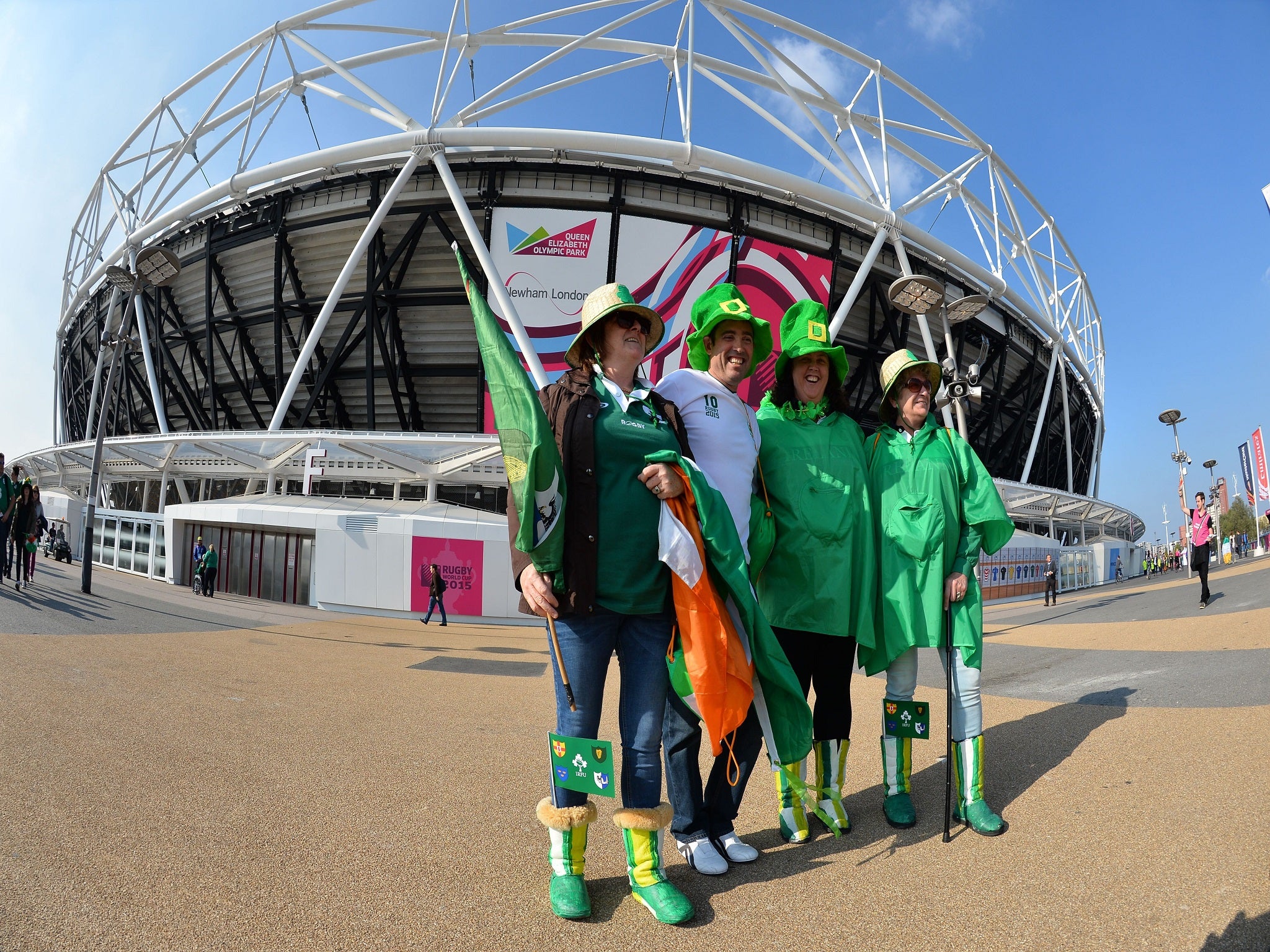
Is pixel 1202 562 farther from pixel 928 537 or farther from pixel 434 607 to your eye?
pixel 434 607

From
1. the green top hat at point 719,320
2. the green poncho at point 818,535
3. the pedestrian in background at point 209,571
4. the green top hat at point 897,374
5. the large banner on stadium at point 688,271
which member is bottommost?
the pedestrian in background at point 209,571

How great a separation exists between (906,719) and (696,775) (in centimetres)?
101

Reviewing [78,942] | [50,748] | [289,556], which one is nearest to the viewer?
[78,942]

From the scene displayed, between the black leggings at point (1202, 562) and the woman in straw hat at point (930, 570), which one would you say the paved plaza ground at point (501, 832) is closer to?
the woman in straw hat at point (930, 570)

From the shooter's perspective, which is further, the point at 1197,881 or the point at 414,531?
the point at 414,531

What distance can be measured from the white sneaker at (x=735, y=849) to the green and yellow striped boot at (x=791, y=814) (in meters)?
0.19

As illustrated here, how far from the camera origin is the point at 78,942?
1517 mm

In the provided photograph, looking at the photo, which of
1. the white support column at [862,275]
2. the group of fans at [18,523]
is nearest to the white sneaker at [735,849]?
the group of fans at [18,523]

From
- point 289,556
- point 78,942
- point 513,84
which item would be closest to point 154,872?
point 78,942

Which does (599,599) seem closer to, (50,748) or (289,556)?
(50,748)

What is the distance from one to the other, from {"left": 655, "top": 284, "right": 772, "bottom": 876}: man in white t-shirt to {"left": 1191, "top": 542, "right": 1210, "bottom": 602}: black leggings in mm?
10238

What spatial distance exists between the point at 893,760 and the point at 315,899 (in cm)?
216

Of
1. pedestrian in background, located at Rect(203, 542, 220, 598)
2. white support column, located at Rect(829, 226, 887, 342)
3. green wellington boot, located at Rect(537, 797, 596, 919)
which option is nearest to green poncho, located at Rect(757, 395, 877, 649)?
green wellington boot, located at Rect(537, 797, 596, 919)

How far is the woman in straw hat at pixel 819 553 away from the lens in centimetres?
249
